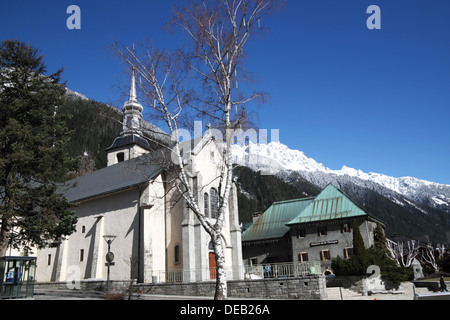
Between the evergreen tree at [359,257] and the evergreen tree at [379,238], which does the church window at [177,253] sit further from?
the evergreen tree at [379,238]

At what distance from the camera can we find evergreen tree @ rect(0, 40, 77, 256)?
61.0 ft

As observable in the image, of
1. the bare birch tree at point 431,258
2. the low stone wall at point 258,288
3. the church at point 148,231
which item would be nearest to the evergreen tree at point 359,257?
the low stone wall at point 258,288

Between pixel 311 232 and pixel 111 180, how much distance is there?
21.3m

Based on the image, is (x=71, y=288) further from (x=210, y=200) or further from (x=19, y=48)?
(x=19, y=48)

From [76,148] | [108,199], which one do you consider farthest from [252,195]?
[108,199]

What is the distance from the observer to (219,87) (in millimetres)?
16812

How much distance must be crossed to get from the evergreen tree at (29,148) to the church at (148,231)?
4.85m

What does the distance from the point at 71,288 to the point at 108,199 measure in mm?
7532

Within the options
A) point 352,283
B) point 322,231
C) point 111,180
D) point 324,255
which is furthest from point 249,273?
point 111,180

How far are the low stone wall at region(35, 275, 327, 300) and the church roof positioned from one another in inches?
321

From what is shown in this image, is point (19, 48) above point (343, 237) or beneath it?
above

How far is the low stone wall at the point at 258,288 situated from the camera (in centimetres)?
1889

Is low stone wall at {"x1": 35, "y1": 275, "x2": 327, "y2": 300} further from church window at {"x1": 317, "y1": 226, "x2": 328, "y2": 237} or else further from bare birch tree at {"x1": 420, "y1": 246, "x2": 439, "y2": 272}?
bare birch tree at {"x1": 420, "y1": 246, "x2": 439, "y2": 272}
